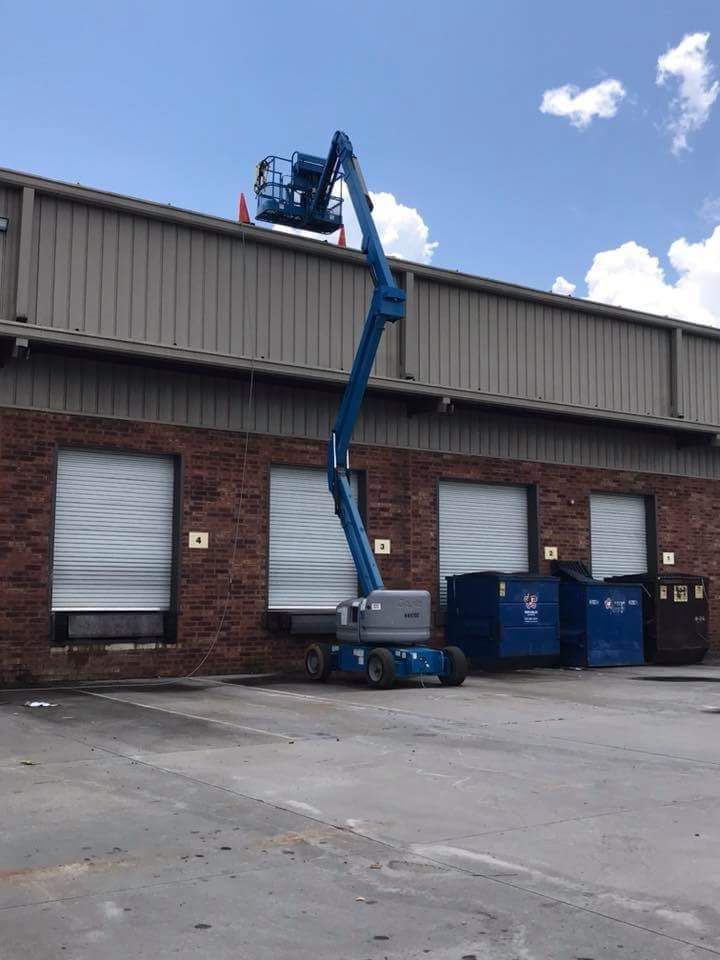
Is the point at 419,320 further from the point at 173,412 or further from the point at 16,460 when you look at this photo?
the point at 16,460

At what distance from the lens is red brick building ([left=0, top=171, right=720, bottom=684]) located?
14.7 m

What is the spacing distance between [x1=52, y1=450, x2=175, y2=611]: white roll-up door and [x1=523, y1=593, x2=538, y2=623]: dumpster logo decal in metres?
6.04

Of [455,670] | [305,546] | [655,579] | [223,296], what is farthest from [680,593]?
[223,296]

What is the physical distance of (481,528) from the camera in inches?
764

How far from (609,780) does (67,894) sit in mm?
4402

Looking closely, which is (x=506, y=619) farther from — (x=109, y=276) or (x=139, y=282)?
(x=109, y=276)

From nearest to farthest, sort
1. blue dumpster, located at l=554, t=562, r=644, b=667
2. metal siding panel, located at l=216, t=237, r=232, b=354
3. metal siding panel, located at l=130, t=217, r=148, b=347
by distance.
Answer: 1. metal siding panel, located at l=130, t=217, r=148, b=347
2. metal siding panel, located at l=216, t=237, r=232, b=354
3. blue dumpster, located at l=554, t=562, r=644, b=667

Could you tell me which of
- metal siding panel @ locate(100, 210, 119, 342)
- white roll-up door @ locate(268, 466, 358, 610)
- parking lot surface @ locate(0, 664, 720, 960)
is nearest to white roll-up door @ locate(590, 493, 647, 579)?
white roll-up door @ locate(268, 466, 358, 610)

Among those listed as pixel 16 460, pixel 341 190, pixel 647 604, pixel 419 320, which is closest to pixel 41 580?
pixel 16 460

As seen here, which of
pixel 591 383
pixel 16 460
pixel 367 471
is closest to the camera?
pixel 16 460

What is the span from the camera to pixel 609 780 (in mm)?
7711

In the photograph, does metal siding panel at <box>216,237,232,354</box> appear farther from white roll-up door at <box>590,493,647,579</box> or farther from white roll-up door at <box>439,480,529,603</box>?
white roll-up door at <box>590,493,647,579</box>

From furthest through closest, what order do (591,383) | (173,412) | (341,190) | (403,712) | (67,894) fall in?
(591,383) < (341,190) < (173,412) < (403,712) < (67,894)

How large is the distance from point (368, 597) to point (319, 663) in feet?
4.90
